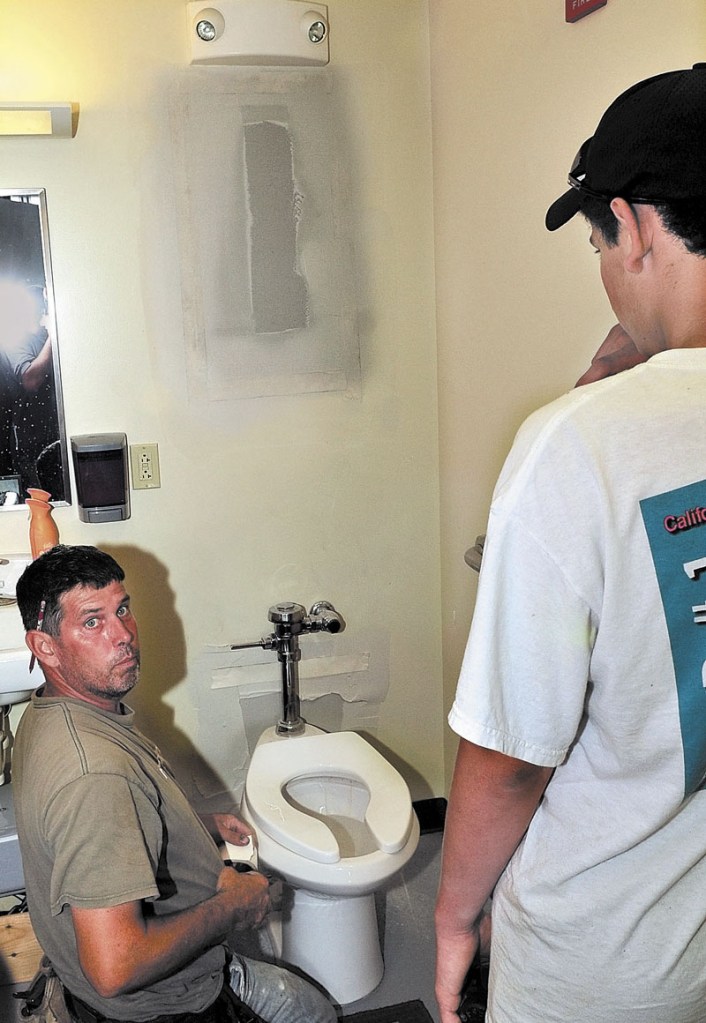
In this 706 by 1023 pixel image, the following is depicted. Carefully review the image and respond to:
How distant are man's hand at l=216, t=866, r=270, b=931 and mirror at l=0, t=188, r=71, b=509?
1099 millimetres

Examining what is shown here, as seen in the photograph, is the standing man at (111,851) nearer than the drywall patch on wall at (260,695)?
Yes

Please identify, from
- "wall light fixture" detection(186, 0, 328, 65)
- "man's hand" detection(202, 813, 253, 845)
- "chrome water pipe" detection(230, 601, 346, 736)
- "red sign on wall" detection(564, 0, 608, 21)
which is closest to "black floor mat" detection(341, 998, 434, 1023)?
"man's hand" detection(202, 813, 253, 845)

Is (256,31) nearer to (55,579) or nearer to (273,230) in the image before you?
(273,230)

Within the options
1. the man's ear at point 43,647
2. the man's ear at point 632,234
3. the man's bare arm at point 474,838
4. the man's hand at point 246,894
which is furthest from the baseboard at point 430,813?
the man's ear at point 632,234

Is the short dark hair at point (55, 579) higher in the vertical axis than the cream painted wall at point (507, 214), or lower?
lower

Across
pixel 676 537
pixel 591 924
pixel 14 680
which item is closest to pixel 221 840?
pixel 14 680

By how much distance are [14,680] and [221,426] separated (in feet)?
2.71

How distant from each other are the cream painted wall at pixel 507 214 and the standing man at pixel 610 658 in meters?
0.82

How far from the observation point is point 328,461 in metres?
2.48

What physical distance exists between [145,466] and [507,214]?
1046 mm

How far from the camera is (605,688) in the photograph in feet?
2.54

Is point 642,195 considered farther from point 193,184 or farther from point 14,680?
point 193,184

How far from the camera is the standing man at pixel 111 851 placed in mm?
1247

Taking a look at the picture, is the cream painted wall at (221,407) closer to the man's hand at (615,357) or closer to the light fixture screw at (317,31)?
the light fixture screw at (317,31)
